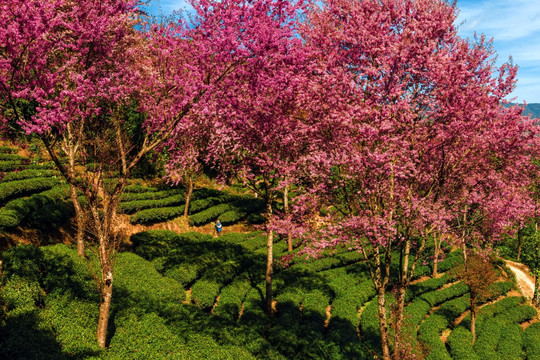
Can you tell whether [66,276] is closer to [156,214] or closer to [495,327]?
[156,214]

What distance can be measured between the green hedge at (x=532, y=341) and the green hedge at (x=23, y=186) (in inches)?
1237

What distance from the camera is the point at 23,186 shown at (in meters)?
19.0

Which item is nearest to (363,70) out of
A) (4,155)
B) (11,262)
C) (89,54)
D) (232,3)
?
(232,3)

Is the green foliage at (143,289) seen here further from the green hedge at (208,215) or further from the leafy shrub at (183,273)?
the green hedge at (208,215)

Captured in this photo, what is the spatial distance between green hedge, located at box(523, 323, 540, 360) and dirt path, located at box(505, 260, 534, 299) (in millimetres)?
6601

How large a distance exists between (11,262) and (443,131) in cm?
1577

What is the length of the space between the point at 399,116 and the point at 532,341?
22.2 m

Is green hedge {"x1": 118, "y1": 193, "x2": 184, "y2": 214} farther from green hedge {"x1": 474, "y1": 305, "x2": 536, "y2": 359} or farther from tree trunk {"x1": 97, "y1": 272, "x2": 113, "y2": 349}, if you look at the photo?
green hedge {"x1": 474, "y1": 305, "x2": 536, "y2": 359}

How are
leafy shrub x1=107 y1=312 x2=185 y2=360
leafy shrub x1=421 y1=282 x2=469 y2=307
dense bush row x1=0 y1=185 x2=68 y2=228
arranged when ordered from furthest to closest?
leafy shrub x1=421 y1=282 x2=469 y2=307 → dense bush row x1=0 y1=185 x2=68 y2=228 → leafy shrub x1=107 y1=312 x2=185 y2=360

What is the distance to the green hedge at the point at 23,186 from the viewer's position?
1783cm

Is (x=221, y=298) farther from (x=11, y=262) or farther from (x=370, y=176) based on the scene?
(x=370, y=176)

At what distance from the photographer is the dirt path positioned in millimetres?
30698

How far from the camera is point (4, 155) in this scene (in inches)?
892

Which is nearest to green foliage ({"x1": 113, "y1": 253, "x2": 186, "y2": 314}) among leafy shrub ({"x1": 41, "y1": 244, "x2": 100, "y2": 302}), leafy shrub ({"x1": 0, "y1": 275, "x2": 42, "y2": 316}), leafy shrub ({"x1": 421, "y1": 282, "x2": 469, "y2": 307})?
leafy shrub ({"x1": 41, "y1": 244, "x2": 100, "y2": 302})
